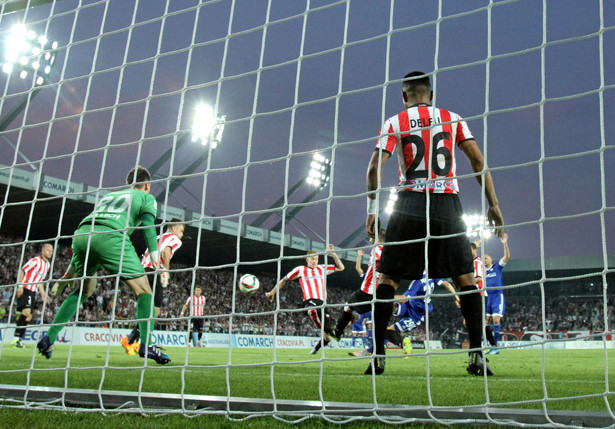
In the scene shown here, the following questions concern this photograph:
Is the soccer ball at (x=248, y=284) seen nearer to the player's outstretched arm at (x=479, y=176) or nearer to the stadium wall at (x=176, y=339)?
the stadium wall at (x=176, y=339)

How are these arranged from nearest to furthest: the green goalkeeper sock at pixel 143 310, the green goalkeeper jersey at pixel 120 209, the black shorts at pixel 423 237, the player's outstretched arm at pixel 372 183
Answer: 1. the black shorts at pixel 423 237
2. the player's outstretched arm at pixel 372 183
3. the green goalkeeper jersey at pixel 120 209
4. the green goalkeeper sock at pixel 143 310

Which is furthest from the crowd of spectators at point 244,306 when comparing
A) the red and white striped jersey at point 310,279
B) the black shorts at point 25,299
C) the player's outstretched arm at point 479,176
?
the player's outstretched arm at point 479,176

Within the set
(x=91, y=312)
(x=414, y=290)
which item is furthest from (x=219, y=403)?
(x=91, y=312)

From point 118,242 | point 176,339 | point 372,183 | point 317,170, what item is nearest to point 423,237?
point 372,183

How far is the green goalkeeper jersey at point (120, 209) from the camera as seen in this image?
15.1ft

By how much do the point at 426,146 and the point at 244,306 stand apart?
82.6 feet

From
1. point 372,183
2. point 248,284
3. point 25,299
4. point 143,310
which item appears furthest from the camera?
point 25,299

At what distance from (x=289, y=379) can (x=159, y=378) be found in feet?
3.35

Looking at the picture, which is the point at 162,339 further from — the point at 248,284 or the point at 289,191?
the point at 289,191

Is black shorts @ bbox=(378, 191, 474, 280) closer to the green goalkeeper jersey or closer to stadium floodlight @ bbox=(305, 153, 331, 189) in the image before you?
the green goalkeeper jersey

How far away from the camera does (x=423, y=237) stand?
364 centimetres

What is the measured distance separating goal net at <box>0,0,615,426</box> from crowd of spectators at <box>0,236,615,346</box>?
145 millimetres

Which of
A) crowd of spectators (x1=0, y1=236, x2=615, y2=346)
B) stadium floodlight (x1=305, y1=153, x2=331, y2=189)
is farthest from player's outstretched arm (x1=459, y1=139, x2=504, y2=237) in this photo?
stadium floodlight (x1=305, y1=153, x2=331, y2=189)

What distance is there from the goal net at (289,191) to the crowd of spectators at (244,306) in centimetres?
14
